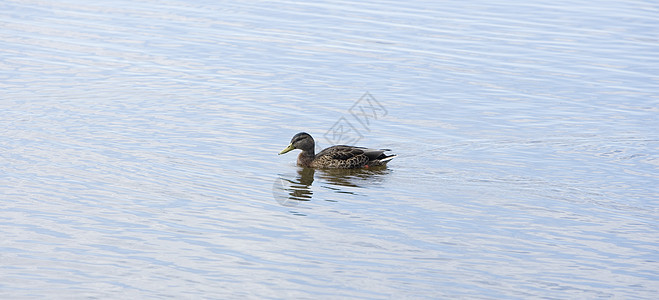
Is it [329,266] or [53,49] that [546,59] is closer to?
[53,49]

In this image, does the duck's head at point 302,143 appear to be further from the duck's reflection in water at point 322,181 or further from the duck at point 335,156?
the duck's reflection in water at point 322,181

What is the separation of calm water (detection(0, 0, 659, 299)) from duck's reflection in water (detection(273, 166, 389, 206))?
7 cm

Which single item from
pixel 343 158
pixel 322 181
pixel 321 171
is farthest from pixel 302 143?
pixel 322 181

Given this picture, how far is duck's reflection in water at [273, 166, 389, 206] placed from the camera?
12.4 meters

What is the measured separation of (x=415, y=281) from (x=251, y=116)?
793cm

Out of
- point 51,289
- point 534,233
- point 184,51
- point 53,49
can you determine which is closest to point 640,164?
point 534,233

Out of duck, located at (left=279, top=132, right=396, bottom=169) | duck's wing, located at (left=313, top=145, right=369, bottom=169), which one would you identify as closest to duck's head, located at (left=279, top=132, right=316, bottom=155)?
duck, located at (left=279, top=132, right=396, bottom=169)

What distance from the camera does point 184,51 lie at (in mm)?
21969

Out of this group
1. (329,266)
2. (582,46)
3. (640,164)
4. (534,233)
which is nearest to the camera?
(329,266)

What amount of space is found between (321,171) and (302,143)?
513mm

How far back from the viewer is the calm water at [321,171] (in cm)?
943

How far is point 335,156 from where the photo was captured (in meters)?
14.4

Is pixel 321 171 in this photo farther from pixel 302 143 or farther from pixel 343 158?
pixel 302 143

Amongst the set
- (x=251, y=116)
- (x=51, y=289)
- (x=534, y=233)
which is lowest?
(x=51, y=289)
